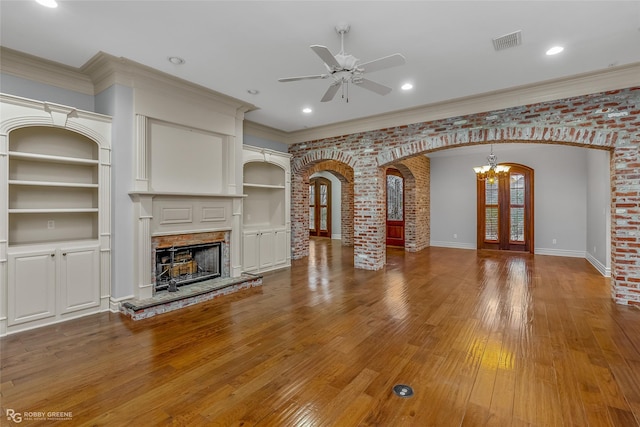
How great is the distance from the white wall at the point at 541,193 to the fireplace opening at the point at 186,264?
7299 millimetres

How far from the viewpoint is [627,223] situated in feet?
13.3

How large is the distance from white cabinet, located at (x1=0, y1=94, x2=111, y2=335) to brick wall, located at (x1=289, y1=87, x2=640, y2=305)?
4.45 meters

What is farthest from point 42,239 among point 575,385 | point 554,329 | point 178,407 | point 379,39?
point 554,329

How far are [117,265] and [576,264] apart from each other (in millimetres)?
9011

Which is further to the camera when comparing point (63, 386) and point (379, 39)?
point (379, 39)

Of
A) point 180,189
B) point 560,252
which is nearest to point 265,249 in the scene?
point 180,189

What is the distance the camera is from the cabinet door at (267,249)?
6.09 metres

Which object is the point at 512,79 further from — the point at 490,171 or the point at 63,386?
the point at 63,386

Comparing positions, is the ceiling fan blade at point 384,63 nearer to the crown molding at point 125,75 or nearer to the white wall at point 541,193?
the crown molding at point 125,75

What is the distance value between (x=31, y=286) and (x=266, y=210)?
405 cm

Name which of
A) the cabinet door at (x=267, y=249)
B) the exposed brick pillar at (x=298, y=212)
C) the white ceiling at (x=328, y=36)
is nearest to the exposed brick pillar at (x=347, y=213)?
the exposed brick pillar at (x=298, y=212)

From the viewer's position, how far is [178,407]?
2.05 meters

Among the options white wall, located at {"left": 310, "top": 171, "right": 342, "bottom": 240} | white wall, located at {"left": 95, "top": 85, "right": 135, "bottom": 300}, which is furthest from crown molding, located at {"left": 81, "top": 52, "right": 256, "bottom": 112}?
white wall, located at {"left": 310, "top": 171, "right": 342, "bottom": 240}

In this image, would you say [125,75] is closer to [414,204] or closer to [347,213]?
[414,204]
